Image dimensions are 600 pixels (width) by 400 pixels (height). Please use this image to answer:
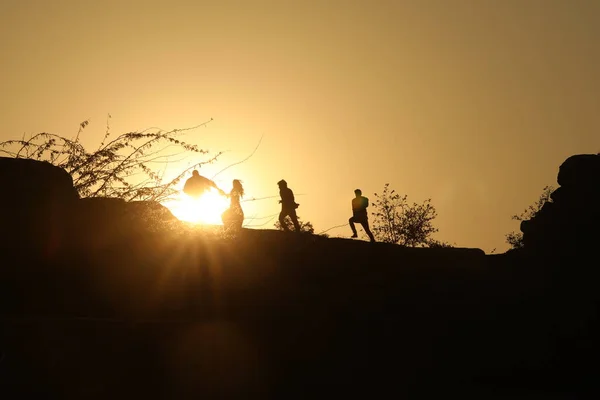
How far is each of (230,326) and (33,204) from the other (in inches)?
94.1

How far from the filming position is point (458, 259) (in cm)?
1766

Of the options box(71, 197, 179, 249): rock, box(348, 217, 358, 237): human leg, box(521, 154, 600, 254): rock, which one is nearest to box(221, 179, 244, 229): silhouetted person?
box(348, 217, 358, 237): human leg

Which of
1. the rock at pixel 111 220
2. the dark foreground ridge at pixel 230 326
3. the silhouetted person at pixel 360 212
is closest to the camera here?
the dark foreground ridge at pixel 230 326

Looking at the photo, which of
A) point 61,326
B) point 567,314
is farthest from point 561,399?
point 61,326

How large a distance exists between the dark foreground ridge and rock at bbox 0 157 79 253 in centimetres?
2

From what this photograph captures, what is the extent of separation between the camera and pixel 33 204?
21.9 feet

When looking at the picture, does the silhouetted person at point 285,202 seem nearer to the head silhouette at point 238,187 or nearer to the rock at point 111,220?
the head silhouette at point 238,187

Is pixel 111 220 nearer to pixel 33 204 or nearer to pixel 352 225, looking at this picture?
pixel 33 204

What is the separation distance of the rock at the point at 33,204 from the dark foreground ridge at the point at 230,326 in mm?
Result: 22

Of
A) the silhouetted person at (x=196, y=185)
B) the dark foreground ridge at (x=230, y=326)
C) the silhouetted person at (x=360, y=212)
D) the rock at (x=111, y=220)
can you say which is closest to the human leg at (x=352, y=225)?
the silhouetted person at (x=360, y=212)

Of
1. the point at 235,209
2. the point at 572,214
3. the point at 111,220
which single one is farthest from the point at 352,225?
the point at 111,220

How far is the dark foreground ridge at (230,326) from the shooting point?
5422mm

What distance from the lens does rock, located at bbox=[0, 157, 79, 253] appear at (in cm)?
647

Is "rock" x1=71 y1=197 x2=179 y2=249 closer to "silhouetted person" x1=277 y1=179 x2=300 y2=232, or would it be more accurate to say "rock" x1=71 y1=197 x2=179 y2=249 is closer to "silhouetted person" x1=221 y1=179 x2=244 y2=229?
"silhouetted person" x1=221 y1=179 x2=244 y2=229
